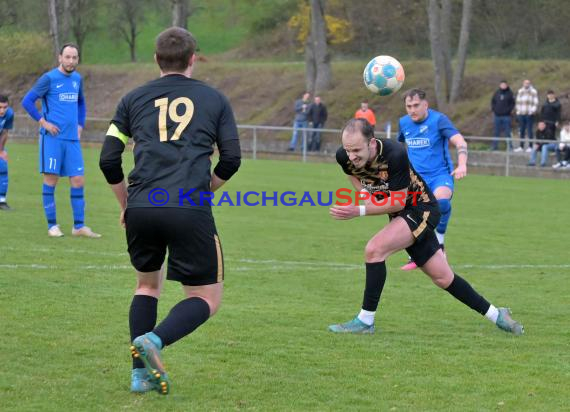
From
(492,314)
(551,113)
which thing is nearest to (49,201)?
(492,314)

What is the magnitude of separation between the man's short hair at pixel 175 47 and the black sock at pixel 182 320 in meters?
1.29

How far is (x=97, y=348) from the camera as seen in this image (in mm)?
6324

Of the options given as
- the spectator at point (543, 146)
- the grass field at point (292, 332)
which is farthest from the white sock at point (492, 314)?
the spectator at point (543, 146)

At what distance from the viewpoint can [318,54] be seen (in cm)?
3916

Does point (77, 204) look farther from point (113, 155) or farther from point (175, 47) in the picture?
point (175, 47)

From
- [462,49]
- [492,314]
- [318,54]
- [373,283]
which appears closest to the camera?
[373,283]

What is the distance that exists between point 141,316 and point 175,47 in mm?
1481

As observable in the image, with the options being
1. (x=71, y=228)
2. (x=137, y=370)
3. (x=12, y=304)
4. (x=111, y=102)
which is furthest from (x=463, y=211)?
(x=111, y=102)

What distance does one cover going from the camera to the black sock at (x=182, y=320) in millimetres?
5109

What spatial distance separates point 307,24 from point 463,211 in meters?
31.1

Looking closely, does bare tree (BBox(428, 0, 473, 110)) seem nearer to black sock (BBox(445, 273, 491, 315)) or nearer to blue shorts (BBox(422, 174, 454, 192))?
blue shorts (BBox(422, 174, 454, 192))

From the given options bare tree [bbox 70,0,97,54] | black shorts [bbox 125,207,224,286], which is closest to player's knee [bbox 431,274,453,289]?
black shorts [bbox 125,207,224,286]

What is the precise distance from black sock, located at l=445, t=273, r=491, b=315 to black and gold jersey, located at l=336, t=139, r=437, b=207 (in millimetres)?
659

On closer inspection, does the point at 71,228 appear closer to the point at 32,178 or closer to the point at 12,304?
the point at 12,304
